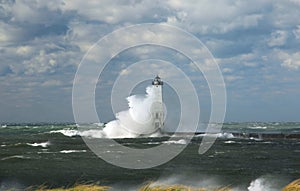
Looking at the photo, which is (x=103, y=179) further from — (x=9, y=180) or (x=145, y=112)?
(x=145, y=112)

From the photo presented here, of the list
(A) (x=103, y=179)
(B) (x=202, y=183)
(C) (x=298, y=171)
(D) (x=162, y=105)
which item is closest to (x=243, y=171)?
(C) (x=298, y=171)

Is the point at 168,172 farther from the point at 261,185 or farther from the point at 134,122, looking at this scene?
the point at 134,122

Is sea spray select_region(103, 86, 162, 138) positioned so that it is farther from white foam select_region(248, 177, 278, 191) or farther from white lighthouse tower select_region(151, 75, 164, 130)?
white foam select_region(248, 177, 278, 191)

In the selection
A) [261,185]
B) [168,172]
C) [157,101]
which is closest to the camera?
[261,185]

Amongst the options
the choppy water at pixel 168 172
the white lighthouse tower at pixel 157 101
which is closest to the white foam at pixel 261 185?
the choppy water at pixel 168 172

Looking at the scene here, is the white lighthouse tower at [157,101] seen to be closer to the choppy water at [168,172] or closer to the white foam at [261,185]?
the choppy water at [168,172]

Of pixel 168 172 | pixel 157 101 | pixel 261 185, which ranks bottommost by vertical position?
pixel 261 185

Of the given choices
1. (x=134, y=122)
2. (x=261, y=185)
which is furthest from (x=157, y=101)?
(x=261, y=185)

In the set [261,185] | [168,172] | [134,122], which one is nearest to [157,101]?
[134,122]

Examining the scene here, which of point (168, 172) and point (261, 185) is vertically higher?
point (168, 172)

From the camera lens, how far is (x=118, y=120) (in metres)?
124

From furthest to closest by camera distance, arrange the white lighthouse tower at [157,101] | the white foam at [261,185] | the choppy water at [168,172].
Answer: the white lighthouse tower at [157,101]
the choppy water at [168,172]
the white foam at [261,185]

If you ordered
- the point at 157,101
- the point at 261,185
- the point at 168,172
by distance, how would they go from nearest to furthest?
the point at 261,185, the point at 168,172, the point at 157,101

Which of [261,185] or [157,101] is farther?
[157,101]
